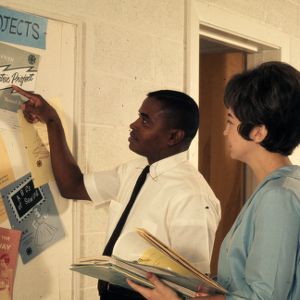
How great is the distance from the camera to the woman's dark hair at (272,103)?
1081mm

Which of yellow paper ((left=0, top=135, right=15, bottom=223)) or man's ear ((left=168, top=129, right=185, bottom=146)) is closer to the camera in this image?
yellow paper ((left=0, top=135, right=15, bottom=223))

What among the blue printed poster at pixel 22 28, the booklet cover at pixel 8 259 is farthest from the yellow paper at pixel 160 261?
the blue printed poster at pixel 22 28

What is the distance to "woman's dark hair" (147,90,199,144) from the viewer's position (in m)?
1.58

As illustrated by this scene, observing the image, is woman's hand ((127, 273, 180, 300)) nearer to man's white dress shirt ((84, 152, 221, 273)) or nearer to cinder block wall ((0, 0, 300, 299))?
man's white dress shirt ((84, 152, 221, 273))

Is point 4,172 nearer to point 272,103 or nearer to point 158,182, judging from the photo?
point 158,182

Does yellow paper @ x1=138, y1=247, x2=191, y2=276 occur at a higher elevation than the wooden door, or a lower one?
lower

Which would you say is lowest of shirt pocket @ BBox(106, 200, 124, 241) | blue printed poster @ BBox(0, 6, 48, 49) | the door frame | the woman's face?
shirt pocket @ BBox(106, 200, 124, 241)

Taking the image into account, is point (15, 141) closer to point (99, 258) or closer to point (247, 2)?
point (99, 258)

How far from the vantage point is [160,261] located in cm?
106

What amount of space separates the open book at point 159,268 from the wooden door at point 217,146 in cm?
178

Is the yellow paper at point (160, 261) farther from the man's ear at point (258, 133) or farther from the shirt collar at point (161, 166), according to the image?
the shirt collar at point (161, 166)

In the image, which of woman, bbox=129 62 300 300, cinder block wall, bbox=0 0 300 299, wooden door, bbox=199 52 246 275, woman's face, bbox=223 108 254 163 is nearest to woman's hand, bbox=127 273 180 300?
woman, bbox=129 62 300 300

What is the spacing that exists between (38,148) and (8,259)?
1.06ft

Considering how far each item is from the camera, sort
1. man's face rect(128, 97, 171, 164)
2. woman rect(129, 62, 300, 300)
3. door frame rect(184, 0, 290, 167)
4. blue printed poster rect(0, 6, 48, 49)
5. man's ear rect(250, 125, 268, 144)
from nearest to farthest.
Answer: woman rect(129, 62, 300, 300) → man's ear rect(250, 125, 268, 144) → blue printed poster rect(0, 6, 48, 49) → man's face rect(128, 97, 171, 164) → door frame rect(184, 0, 290, 167)
